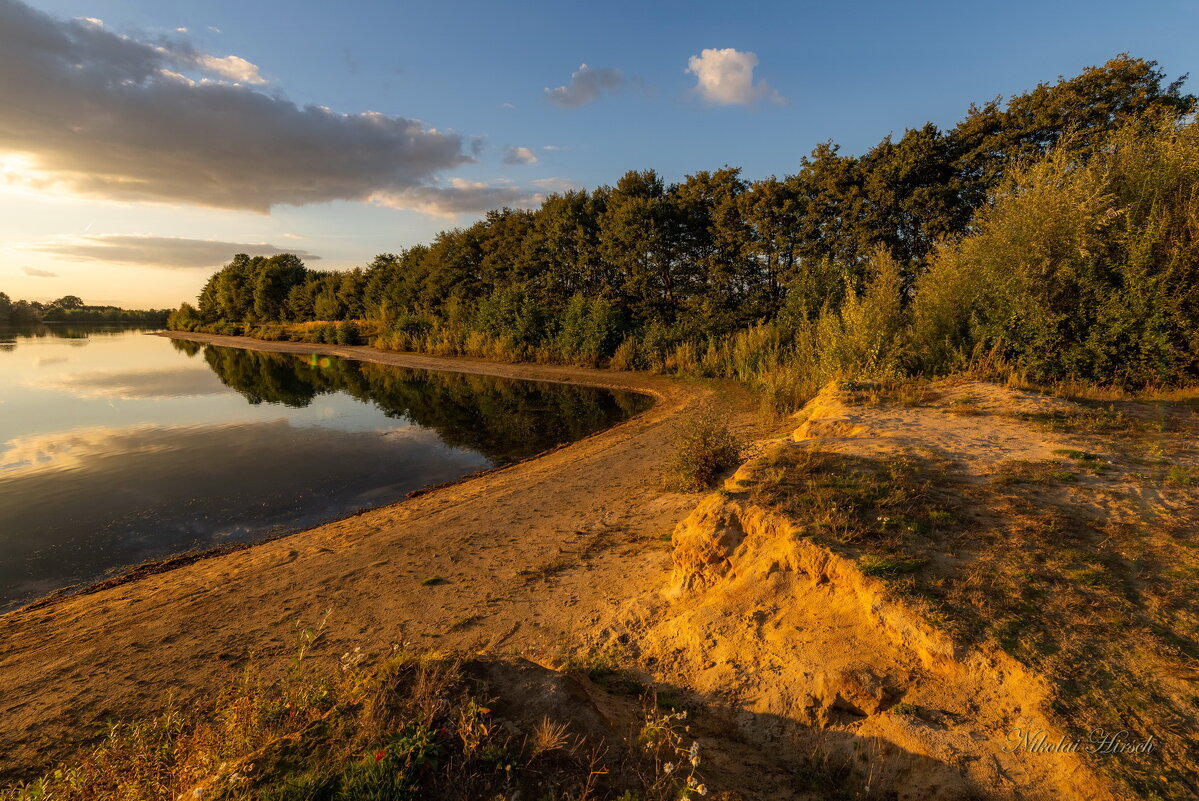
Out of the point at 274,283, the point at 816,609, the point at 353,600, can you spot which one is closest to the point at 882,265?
the point at 816,609

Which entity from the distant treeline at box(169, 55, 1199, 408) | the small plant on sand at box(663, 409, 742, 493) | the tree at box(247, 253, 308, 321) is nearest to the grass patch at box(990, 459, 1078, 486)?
the small plant on sand at box(663, 409, 742, 493)

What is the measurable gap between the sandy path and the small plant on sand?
42 cm

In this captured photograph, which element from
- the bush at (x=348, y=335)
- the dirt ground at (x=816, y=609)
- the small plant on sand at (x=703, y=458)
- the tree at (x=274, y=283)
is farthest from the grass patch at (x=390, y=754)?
the tree at (x=274, y=283)

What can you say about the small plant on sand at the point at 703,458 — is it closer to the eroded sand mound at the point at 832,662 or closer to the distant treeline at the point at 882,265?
the eroded sand mound at the point at 832,662

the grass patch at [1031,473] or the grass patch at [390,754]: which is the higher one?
the grass patch at [1031,473]

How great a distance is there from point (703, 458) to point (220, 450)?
42.8ft

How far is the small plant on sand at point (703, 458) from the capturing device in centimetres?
824

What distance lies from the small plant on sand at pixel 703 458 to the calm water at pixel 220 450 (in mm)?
5472

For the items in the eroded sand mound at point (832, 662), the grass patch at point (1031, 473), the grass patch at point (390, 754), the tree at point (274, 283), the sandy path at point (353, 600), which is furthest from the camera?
the tree at point (274, 283)

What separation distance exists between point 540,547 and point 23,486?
11.8 m

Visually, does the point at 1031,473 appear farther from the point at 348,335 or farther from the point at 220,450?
the point at 348,335

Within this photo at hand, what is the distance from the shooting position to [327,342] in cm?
4809

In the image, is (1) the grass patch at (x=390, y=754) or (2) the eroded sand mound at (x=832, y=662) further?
(2) the eroded sand mound at (x=832, y=662)

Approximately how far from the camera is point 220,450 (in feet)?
42.5
